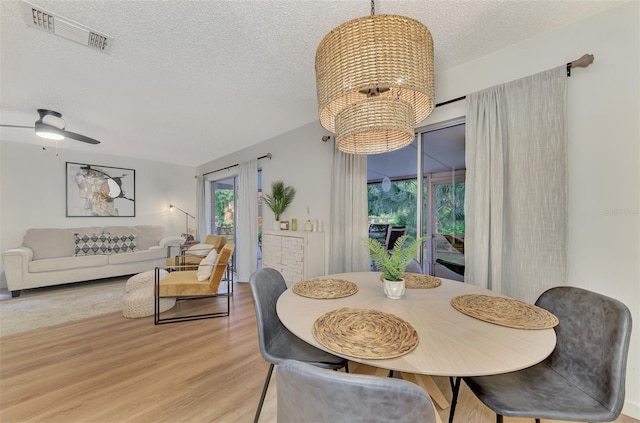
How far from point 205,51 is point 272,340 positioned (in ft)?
7.16

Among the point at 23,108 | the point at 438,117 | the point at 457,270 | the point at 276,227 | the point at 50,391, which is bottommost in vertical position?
the point at 50,391

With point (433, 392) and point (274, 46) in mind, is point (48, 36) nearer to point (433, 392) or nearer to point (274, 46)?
point (274, 46)

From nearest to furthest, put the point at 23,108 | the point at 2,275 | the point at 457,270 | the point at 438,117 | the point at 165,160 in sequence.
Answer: the point at 438,117 → the point at 457,270 → the point at 23,108 → the point at 2,275 → the point at 165,160

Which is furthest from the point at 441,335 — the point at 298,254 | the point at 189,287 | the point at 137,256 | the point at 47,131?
the point at 137,256

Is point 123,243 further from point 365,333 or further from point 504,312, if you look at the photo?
point 504,312

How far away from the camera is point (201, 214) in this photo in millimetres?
6195

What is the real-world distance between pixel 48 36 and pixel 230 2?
1.43m

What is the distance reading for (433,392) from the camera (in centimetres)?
158

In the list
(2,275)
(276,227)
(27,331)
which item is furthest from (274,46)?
(2,275)

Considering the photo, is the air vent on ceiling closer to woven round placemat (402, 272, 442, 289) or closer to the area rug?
woven round placemat (402, 272, 442, 289)

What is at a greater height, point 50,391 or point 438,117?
point 438,117

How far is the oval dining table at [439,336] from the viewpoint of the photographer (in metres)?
0.81

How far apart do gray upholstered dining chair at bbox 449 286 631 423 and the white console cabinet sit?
2.15 m

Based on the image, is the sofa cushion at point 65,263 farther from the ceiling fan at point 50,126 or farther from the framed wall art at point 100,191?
the ceiling fan at point 50,126
